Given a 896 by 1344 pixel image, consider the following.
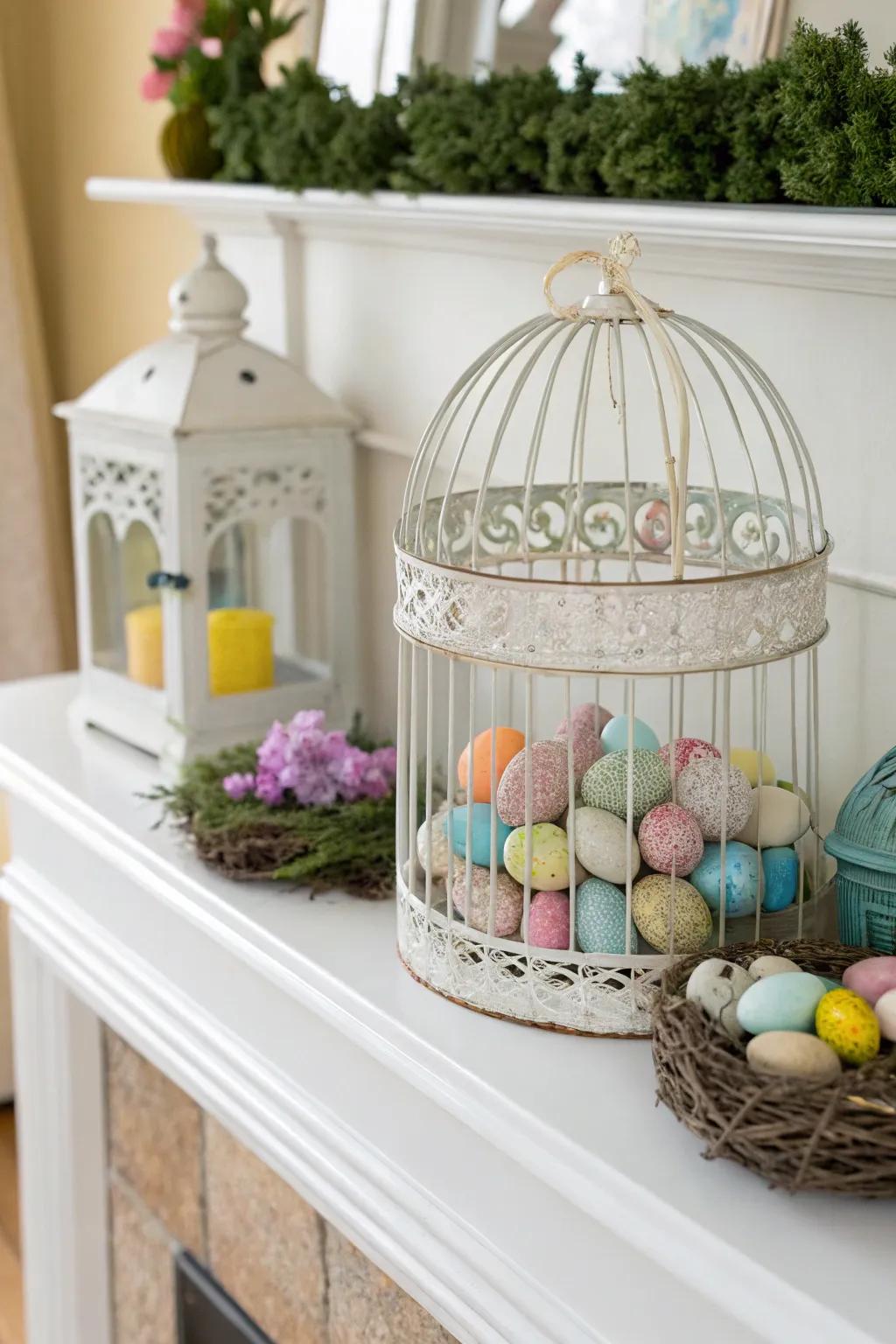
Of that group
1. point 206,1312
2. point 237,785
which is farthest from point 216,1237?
point 237,785

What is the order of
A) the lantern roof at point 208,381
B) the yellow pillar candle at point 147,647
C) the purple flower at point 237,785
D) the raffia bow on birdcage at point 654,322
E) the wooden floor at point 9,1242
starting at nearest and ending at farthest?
the raffia bow on birdcage at point 654,322, the purple flower at point 237,785, the lantern roof at point 208,381, the yellow pillar candle at point 147,647, the wooden floor at point 9,1242

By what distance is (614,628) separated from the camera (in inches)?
36.4

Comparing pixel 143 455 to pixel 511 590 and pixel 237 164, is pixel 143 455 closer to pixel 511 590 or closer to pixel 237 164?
pixel 237 164

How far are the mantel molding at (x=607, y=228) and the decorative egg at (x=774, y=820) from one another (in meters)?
0.36

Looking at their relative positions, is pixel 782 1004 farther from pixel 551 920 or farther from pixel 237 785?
pixel 237 785

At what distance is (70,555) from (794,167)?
1870 mm

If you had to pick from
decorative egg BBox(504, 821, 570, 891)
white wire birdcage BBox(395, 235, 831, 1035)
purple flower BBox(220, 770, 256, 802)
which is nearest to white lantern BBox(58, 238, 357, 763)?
purple flower BBox(220, 770, 256, 802)

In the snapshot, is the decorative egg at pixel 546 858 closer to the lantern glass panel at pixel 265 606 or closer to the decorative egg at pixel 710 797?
the decorative egg at pixel 710 797

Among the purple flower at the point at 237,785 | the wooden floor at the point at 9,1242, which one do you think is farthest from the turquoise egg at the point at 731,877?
the wooden floor at the point at 9,1242

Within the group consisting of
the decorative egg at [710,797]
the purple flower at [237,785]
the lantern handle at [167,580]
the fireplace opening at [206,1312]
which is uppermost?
the lantern handle at [167,580]

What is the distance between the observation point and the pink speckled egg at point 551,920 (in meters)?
1.01

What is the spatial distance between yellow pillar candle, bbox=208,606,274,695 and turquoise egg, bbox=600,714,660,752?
23.7 inches

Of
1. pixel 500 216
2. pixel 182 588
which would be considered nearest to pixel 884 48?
pixel 500 216

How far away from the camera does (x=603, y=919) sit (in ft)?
3.25
